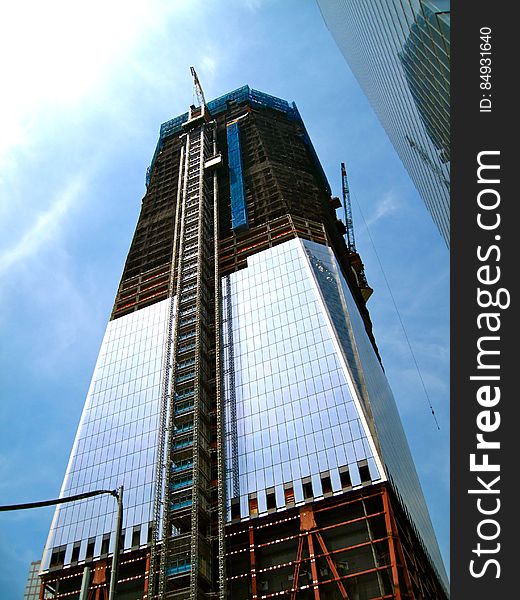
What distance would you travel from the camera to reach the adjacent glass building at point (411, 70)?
37969mm

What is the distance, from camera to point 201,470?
69562 millimetres

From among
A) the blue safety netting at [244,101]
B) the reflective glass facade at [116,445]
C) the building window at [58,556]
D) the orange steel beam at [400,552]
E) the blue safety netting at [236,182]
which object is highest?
the blue safety netting at [244,101]

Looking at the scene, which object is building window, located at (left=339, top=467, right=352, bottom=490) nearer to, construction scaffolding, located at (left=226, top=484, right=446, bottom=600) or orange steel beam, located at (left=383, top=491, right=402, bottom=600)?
construction scaffolding, located at (left=226, top=484, right=446, bottom=600)

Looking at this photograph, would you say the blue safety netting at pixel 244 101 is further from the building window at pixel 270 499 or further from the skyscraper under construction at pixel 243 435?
the building window at pixel 270 499

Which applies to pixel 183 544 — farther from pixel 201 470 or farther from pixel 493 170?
pixel 493 170

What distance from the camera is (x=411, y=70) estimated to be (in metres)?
53.9

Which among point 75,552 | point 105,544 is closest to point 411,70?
point 105,544

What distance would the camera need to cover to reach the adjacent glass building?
3797 centimetres

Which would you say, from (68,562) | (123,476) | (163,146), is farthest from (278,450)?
(163,146)

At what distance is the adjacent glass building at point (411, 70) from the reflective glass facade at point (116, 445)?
4322cm

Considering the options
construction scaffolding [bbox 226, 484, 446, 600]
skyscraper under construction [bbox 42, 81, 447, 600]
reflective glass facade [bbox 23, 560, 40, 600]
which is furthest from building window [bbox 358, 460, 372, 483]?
reflective glass facade [bbox 23, 560, 40, 600]

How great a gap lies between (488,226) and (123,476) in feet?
207

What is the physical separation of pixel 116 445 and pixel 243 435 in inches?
686

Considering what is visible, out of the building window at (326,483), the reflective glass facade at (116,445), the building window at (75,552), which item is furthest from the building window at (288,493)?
the building window at (75,552)
